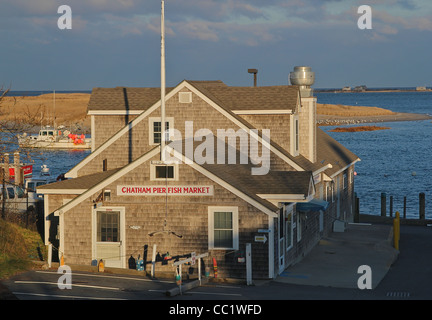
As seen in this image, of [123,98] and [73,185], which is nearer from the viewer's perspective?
[73,185]

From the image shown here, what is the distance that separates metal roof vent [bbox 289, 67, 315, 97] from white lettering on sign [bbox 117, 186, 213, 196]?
11835 millimetres

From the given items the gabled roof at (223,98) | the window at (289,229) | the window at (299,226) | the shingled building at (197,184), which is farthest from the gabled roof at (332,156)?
the window at (289,229)

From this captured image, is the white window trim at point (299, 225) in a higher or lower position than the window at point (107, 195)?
lower

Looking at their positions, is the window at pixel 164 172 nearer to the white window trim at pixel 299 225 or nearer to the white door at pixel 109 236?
the white door at pixel 109 236

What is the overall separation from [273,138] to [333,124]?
165445mm

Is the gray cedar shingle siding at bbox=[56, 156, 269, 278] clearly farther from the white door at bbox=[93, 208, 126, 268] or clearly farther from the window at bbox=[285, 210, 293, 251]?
the window at bbox=[285, 210, 293, 251]

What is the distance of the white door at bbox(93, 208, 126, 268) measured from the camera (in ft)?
88.9

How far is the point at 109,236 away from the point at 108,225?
15.1 inches

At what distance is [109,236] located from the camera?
27281 mm

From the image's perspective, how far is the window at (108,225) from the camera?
27141mm

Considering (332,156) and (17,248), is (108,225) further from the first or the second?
(332,156)

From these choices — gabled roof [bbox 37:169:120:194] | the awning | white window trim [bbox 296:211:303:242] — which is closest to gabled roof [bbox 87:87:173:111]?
gabled roof [bbox 37:169:120:194]

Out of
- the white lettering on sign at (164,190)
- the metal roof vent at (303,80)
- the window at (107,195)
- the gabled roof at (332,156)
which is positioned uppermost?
the metal roof vent at (303,80)

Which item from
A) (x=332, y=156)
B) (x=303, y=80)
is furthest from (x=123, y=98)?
(x=332, y=156)
